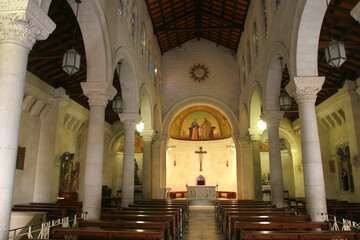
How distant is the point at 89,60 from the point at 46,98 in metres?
5.56

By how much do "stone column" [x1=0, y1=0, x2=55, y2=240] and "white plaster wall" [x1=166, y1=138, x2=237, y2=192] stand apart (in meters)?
22.3

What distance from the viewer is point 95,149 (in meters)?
8.66

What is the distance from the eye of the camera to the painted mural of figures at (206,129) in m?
28.0

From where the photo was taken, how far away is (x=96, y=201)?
27.6 ft

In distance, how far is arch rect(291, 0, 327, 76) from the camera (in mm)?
8203

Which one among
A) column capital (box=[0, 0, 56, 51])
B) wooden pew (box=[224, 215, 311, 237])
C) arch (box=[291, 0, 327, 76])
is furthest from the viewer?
arch (box=[291, 0, 327, 76])

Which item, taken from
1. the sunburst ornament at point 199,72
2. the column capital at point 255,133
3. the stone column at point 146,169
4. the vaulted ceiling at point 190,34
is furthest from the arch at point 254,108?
the sunburst ornament at point 199,72

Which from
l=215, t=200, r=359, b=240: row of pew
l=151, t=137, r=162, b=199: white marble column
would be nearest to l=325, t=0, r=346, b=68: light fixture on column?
l=215, t=200, r=359, b=240: row of pew

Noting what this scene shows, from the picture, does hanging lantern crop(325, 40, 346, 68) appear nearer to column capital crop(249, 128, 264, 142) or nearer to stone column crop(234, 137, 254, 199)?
column capital crop(249, 128, 264, 142)

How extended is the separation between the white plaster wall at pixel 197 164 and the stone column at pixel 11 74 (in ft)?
73.1

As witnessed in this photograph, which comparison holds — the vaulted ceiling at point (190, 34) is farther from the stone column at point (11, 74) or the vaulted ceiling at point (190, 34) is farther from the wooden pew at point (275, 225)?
the wooden pew at point (275, 225)

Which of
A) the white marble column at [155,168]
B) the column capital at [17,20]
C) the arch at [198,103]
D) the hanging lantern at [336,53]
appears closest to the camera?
the column capital at [17,20]

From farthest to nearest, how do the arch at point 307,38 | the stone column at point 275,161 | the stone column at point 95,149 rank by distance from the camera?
the stone column at point 275,161, the stone column at point 95,149, the arch at point 307,38

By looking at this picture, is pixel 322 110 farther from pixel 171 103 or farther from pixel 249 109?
pixel 171 103
